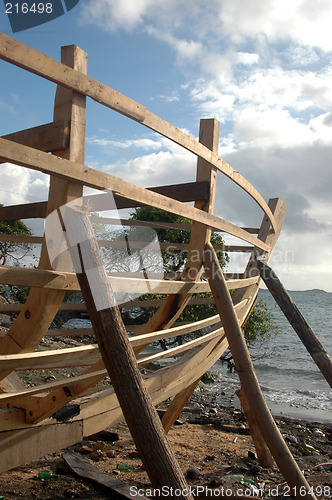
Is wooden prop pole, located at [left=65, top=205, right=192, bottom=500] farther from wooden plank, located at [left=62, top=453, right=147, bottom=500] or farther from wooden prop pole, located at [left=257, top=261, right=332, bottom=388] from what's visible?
wooden prop pole, located at [left=257, top=261, right=332, bottom=388]

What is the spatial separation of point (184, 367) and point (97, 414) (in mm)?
1171

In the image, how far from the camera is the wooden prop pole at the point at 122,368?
2.37m

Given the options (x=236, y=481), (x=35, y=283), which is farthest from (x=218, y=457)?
(x=35, y=283)

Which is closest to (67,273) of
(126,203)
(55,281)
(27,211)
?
(55,281)

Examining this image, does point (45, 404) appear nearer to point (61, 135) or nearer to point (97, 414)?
point (97, 414)

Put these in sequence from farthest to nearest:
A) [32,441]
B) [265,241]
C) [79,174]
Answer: [265,241], [32,441], [79,174]

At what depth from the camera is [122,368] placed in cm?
244

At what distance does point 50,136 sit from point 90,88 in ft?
1.30

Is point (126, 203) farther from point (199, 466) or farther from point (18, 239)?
point (199, 466)

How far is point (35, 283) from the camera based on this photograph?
2541 millimetres

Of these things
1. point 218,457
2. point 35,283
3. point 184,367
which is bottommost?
point 218,457

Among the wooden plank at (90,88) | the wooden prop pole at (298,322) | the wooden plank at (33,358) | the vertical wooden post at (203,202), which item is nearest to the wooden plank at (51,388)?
the wooden plank at (33,358)

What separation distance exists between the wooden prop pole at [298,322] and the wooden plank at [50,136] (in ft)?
11.3

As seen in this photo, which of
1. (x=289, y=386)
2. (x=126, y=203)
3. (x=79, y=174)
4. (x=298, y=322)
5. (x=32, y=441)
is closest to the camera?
(x=79, y=174)
